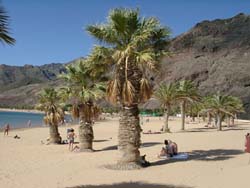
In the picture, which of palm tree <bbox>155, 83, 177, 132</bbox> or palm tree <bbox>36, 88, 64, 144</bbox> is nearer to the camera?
palm tree <bbox>36, 88, 64, 144</bbox>

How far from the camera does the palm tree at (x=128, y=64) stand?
1678cm

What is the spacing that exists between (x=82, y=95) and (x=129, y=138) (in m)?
6.59

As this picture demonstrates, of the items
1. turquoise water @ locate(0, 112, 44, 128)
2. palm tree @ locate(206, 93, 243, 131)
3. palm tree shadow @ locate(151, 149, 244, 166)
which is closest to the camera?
palm tree shadow @ locate(151, 149, 244, 166)

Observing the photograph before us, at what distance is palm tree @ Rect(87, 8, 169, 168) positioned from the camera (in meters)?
16.8

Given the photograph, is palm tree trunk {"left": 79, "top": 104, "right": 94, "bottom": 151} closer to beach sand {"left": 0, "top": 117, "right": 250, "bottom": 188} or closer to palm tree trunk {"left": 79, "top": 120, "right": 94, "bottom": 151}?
palm tree trunk {"left": 79, "top": 120, "right": 94, "bottom": 151}

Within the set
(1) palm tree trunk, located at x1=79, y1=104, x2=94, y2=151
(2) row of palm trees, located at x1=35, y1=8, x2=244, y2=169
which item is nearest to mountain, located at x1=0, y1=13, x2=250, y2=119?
(1) palm tree trunk, located at x1=79, y1=104, x2=94, y2=151

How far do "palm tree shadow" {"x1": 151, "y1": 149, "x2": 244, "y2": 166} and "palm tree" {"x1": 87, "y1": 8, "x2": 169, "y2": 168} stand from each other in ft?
5.87

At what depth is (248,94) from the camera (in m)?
123

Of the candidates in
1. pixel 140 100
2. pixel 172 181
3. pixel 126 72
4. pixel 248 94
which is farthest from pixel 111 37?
pixel 248 94

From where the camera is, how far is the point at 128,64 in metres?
17.1

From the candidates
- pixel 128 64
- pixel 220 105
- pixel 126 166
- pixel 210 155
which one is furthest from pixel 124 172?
pixel 220 105

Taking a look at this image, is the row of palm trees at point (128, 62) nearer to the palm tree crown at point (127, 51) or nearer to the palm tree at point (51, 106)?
the palm tree crown at point (127, 51)

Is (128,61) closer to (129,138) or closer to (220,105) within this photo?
(129,138)

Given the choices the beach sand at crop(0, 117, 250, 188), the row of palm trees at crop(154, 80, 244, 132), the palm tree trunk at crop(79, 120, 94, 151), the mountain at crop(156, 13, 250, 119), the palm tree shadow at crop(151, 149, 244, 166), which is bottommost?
the beach sand at crop(0, 117, 250, 188)
